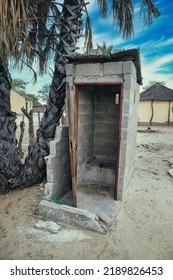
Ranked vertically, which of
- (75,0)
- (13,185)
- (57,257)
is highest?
(75,0)

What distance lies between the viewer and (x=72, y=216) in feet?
9.77

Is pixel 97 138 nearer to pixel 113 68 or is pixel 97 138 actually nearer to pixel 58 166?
pixel 58 166

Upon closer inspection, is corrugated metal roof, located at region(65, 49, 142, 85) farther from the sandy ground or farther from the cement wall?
the sandy ground

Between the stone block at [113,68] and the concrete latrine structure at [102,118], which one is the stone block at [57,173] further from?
the stone block at [113,68]

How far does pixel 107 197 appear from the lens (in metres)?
3.88

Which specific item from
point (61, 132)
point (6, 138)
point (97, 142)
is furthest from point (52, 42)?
point (97, 142)

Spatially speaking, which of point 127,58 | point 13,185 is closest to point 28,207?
point 13,185

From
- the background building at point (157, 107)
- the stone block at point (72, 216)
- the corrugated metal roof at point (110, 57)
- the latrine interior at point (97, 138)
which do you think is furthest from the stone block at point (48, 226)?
the background building at point (157, 107)

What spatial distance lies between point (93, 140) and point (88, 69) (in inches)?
85.8

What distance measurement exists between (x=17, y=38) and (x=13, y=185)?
3117 mm

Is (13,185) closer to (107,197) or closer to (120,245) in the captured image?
(107,197)

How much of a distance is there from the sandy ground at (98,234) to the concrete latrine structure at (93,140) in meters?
0.24

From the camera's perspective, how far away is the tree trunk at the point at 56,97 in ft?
12.5
